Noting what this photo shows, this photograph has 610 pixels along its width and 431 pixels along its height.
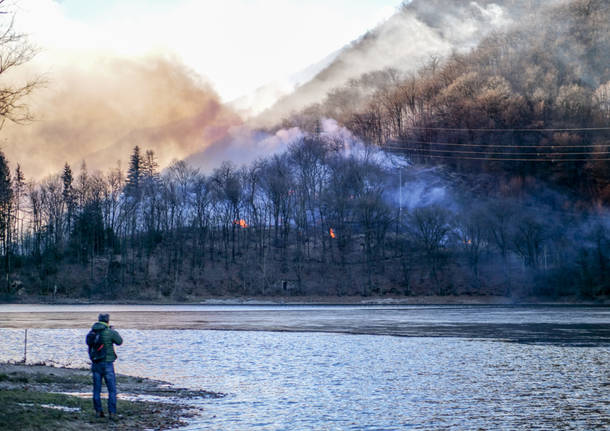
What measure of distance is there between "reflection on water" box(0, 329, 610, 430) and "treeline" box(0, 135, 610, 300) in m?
74.4

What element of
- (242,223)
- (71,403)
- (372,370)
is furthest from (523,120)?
(71,403)

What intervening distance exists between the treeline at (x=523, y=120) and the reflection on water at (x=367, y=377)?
393 feet

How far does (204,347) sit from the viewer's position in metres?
41.8

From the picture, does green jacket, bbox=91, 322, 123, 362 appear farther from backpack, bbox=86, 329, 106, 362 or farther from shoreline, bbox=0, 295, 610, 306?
shoreline, bbox=0, 295, 610, 306

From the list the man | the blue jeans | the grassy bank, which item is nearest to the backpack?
the man

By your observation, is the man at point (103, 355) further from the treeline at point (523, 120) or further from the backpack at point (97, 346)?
the treeline at point (523, 120)

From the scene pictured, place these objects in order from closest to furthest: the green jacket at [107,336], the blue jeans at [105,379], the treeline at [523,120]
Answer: the green jacket at [107,336]
the blue jeans at [105,379]
the treeline at [523,120]

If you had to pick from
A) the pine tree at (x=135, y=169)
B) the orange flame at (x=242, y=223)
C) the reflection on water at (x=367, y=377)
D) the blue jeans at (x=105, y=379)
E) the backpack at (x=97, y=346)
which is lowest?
the reflection on water at (x=367, y=377)

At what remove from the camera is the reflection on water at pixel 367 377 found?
2050cm

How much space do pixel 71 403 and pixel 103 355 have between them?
3156 mm

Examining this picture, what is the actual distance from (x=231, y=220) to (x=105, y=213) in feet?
88.7

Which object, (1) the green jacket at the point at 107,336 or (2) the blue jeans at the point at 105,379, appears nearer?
(1) the green jacket at the point at 107,336

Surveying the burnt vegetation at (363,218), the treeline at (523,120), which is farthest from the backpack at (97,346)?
the treeline at (523,120)

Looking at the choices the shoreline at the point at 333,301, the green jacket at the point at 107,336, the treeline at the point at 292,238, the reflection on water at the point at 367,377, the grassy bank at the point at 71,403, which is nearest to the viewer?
the grassy bank at the point at 71,403
